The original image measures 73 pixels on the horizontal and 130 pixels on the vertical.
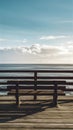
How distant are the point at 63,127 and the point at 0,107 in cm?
276

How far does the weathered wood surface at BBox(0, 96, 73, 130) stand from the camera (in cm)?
571

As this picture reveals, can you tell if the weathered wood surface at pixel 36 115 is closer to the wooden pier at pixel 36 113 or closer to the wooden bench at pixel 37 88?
the wooden pier at pixel 36 113

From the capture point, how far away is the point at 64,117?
6.52 meters

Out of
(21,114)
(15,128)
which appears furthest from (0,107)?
(15,128)

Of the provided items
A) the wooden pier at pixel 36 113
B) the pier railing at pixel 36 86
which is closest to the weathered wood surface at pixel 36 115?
the wooden pier at pixel 36 113

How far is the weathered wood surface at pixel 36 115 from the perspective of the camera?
5.71 meters

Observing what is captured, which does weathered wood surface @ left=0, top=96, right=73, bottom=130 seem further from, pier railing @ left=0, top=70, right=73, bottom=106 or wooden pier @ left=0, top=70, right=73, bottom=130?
pier railing @ left=0, top=70, right=73, bottom=106

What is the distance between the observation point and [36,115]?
22.0 ft

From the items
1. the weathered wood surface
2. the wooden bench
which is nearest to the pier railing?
the wooden bench

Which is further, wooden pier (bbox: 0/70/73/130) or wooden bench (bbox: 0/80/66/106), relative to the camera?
wooden bench (bbox: 0/80/66/106)

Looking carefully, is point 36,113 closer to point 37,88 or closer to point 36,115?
point 36,115

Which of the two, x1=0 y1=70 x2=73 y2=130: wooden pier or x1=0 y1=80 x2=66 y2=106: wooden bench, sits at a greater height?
x1=0 y1=80 x2=66 y2=106: wooden bench

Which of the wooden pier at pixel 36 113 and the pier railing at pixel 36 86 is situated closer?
the wooden pier at pixel 36 113

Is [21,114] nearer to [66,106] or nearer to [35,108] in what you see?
[35,108]
